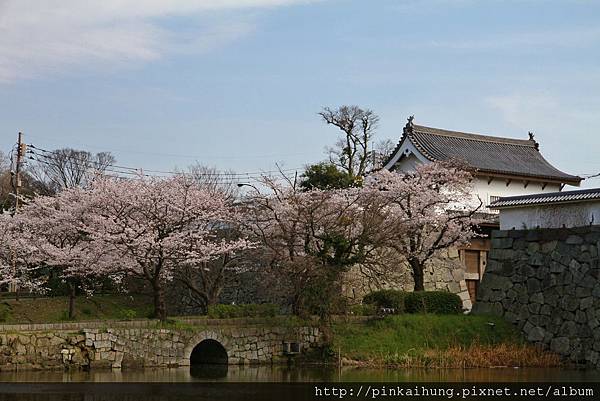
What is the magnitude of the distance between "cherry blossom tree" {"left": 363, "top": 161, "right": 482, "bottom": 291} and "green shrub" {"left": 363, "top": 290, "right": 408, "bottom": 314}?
5.36 ft

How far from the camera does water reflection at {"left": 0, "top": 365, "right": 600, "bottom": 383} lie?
20.4 metres

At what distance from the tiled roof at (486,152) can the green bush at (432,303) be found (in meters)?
7.02

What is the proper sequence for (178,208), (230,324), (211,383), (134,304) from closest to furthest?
(211,383) → (230,324) → (178,208) → (134,304)

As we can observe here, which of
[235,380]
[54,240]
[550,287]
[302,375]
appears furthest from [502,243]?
[54,240]

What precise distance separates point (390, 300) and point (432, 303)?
1.53 m

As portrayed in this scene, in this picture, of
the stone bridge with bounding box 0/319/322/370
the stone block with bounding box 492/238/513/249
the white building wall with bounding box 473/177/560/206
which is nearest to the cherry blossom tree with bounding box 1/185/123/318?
the stone bridge with bounding box 0/319/322/370

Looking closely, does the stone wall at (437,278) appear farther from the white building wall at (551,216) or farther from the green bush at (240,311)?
the green bush at (240,311)

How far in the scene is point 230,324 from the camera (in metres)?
26.0

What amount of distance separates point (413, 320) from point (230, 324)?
5.66 metres

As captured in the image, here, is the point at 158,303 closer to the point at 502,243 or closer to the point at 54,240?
the point at 54,240

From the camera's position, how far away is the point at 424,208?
3081 centimetres

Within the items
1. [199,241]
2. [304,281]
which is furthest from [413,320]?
[199,241]

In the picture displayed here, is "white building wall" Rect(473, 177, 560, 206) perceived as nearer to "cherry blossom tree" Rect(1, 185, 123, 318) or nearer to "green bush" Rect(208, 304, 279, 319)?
"green bush" Rect(208, 304, 279, 319)

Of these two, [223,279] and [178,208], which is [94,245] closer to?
[178,208]
